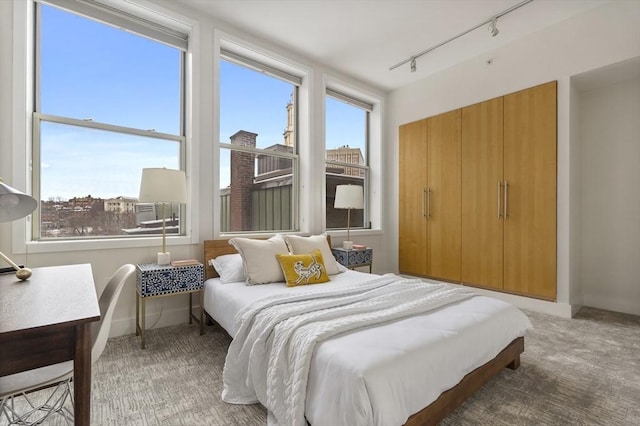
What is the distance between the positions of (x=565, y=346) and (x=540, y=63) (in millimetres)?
2931

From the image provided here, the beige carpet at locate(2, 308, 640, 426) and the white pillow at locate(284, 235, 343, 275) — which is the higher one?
the white pillow at locate(284, 235, 343, 275)

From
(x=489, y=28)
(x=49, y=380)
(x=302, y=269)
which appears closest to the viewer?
(x=49, y=380)

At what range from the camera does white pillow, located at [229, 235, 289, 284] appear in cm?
270

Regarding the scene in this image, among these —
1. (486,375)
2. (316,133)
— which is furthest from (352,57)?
(486,375)

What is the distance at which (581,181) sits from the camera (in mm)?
3756

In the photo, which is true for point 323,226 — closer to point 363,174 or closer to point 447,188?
point 363,174

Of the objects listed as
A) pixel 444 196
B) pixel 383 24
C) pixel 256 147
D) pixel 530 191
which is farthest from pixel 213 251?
pixel 530 191

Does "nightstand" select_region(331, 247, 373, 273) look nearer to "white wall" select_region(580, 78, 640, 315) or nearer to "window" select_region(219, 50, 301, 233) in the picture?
"window" select_region(219, 50, 301, 233)

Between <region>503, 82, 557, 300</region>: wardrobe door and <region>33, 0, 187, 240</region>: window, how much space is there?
3670 millimetres

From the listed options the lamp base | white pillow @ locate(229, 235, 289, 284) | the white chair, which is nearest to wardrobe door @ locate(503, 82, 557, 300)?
white pillow @ locate(229, 235, 289, 284)

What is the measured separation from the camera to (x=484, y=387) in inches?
77.4

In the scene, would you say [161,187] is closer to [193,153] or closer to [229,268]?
[193,153]

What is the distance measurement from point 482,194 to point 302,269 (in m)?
2.60

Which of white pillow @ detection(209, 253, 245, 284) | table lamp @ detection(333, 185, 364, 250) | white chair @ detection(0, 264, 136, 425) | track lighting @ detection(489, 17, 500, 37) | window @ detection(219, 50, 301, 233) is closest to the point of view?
white chair @ detection(0, 264, 136, 425)
